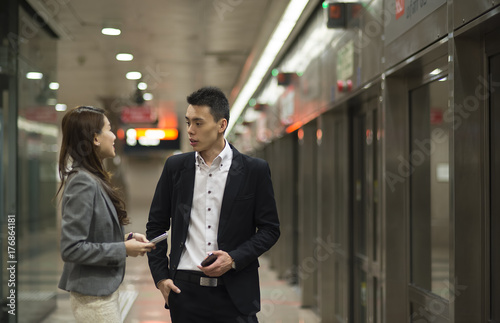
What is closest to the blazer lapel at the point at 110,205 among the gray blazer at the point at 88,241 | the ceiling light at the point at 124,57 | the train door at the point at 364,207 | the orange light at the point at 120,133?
the gray blazer at the point at 88,241

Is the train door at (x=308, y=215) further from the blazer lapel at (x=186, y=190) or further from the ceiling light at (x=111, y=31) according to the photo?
the blazer lapel at (x=186, y=190)

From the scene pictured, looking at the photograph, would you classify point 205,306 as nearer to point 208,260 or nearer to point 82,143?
point 208,260

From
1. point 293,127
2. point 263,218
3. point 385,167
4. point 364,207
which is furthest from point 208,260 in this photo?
point 293,127

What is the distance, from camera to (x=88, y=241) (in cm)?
218

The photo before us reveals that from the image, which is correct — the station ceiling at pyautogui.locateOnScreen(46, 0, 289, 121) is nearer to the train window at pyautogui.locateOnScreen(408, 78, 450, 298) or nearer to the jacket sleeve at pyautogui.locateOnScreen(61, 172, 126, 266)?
the train window at pyautogui.locateOnScreen(408, 78, 450, 298)

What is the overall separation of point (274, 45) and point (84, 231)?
18.1 feet

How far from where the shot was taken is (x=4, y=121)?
5402mm

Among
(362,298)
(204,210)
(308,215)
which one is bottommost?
(362,298)

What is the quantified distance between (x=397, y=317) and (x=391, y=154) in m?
1.05

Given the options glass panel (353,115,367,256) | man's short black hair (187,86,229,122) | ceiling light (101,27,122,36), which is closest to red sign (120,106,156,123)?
ceiling light (101,27,122,36)

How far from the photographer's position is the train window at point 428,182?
12.2ft

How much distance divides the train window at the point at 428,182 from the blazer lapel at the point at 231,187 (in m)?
1.79

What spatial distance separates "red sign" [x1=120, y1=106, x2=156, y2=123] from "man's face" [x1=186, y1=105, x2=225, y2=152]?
1102 centimetres

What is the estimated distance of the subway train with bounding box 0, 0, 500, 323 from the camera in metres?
2.77
